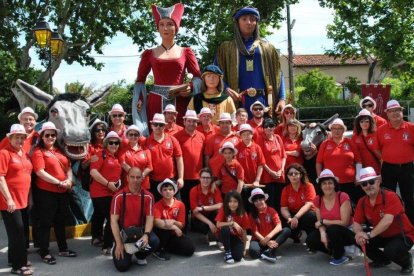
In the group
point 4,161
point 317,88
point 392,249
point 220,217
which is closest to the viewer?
point 392,249

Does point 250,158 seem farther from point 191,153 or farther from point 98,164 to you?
point 98,164

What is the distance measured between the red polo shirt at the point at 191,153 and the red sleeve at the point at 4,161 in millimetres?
2135

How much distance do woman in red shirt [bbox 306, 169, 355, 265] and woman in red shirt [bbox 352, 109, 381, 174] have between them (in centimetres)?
87

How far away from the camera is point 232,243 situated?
562cm

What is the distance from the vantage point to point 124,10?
1568cm

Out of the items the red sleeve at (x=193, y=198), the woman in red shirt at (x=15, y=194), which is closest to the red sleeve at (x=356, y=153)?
the red sleeve at (x=193, y=198)

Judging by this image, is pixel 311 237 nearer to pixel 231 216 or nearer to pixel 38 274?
pixel 231 216

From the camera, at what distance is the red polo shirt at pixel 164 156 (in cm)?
610

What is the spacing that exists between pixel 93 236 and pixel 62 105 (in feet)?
5.43

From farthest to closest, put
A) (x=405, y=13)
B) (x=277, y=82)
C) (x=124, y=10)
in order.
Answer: (x=405, y=13)
(x=124, y=10)
(x=277, y=82)

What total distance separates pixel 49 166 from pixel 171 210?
142 centimetres

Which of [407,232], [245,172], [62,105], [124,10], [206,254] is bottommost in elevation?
[206,254]

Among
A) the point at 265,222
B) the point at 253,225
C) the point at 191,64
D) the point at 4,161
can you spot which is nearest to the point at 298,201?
the point at 265,222

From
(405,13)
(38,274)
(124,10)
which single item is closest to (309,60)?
(405,13)
